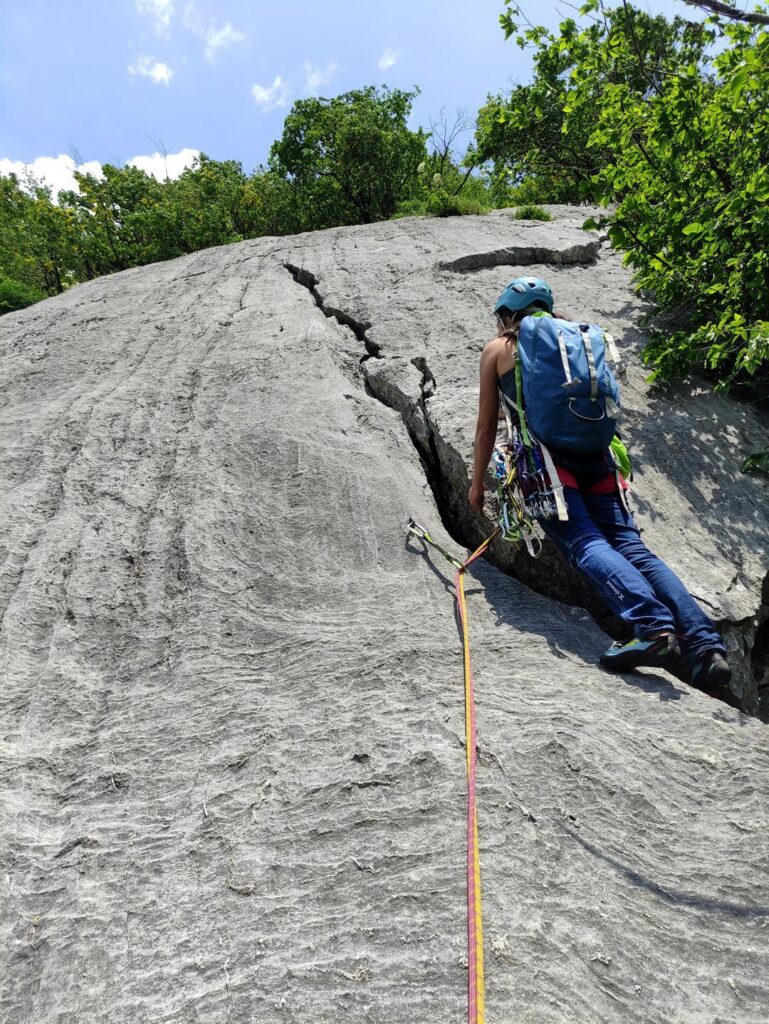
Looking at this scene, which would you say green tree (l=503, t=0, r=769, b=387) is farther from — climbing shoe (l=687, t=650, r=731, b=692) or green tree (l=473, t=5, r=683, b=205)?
climbing shoe (l=687, t=650, r=731, b=692)

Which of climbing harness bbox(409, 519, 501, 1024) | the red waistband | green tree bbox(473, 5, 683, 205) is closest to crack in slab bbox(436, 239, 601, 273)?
green tree bbox(473, 5, 683, 205)

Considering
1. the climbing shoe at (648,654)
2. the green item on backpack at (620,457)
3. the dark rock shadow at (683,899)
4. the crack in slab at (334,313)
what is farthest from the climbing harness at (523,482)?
the crack in slab at (334,313)

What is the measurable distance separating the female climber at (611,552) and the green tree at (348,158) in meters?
18.2

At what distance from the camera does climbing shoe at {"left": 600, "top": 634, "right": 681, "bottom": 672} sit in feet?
10.9

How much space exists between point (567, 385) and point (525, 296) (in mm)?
840

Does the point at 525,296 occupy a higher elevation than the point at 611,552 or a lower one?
higher

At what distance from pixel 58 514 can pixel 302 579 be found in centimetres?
194

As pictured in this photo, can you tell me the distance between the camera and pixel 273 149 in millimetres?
22766

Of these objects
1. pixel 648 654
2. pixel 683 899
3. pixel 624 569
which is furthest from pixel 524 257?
pixel 683 899

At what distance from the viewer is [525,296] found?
411 centimetres

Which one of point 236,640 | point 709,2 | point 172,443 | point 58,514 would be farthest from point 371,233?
point 709,2

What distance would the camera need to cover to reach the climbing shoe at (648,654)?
3.32m

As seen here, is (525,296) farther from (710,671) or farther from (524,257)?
(524,257)

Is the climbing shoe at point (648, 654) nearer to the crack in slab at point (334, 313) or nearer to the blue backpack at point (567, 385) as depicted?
the blue backpack at point (567, 385)
